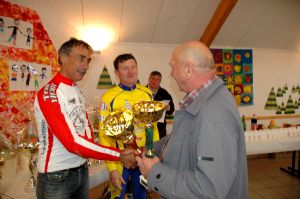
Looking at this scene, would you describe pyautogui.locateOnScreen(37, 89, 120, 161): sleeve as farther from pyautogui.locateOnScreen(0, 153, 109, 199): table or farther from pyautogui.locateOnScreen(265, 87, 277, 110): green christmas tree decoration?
pyautogui.locateOnScreen(265, 87, 277, 110): green christmas tree decoration

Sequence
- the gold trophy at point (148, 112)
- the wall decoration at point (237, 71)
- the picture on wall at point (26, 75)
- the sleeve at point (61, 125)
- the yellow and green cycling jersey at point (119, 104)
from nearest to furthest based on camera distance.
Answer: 1. the sleeve at point (61, 125)
2. the gold trophy at point (148, 112)
3. the yellow and green cycling jersey at point (119, 104)
4. the picture on wall at point (26, 75)
5. the wall decoration at point (237, 71)

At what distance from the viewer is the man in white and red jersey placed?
1351 mm

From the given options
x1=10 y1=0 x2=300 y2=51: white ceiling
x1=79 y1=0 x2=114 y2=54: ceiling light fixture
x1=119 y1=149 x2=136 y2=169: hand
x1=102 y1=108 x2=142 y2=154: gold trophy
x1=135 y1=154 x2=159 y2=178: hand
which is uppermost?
x1=10 y1=0 x2=300 y2=51: white ceiling

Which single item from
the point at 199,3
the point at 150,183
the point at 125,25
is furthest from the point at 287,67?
the point at 150,183

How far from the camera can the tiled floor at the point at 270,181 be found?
11.3 ft

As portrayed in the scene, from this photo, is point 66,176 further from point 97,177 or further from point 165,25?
point 165,25

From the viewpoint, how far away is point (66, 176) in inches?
56.5

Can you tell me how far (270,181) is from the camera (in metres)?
3.98

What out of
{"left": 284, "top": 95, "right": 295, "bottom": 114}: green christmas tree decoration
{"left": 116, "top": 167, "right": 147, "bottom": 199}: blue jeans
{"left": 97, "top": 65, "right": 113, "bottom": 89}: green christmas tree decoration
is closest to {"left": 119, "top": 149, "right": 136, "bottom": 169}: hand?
{"left": 116, "top": 167, "right": 147, "bottom": 199}: blue jeans

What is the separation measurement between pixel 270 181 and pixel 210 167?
12.2ft

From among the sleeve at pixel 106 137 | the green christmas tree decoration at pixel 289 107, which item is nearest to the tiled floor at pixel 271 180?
the green christmas tree decoration at pixel 289 107

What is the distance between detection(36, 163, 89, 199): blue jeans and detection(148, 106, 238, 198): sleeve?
0.69m

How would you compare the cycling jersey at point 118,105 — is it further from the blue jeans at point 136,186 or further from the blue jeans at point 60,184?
the blue jeans at point 60,184

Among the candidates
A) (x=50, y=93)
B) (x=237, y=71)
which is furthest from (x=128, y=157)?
(x=237, y=71)
